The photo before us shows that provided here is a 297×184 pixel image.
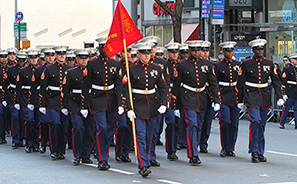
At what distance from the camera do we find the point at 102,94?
9.98 meters

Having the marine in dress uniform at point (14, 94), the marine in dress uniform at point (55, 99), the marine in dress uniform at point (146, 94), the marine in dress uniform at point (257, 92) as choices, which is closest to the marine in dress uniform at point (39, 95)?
the marine in dress uniform at point (55, 99)

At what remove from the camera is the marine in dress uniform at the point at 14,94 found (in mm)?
13203

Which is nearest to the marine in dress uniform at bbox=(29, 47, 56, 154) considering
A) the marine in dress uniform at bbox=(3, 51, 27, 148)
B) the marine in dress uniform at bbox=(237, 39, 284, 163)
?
the marine in dress uniform at bbox=(3, 51, 27, 148)

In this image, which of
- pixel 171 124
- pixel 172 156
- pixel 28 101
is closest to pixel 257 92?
pixel 171 124

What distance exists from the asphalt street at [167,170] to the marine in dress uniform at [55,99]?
1.14 feet

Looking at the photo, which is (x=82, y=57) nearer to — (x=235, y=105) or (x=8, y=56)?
(x=235, y=105)

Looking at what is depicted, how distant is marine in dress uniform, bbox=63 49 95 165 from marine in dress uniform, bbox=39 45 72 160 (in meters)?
0.43

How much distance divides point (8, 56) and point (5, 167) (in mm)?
5530

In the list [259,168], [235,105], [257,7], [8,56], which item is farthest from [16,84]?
[257,7]

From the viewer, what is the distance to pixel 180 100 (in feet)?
34.5

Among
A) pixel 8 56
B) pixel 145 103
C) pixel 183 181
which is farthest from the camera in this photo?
pixel 8 56

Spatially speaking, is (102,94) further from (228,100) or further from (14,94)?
(14,94)

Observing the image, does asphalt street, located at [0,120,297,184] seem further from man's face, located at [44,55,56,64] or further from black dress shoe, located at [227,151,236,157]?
man's face, located at [44,55,56,64]

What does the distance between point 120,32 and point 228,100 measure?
283 cm
